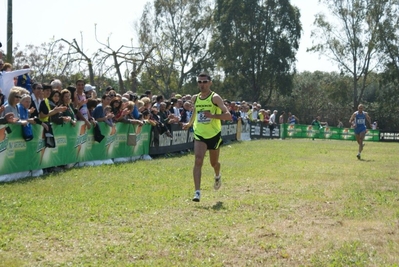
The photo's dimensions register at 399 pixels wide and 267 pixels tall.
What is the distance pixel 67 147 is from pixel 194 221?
707 centimetres

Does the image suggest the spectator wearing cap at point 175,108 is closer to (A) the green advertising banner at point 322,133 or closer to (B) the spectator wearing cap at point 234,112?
(B) the spectator wearing cap at point 234,112

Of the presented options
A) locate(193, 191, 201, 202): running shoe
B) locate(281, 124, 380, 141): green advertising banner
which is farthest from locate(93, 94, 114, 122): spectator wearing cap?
locate(281, 124, 380, 141): green advertising banner

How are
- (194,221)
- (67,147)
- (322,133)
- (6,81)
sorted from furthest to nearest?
(322,133)
(67,147)
(6,81)
(194,221)

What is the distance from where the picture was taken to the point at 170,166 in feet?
54.9

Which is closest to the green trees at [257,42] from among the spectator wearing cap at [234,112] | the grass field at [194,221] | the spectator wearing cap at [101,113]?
the spectator wearing cap at [234,112]

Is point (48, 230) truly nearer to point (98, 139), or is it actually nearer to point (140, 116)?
point (98, 139)

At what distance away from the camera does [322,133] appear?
4781cm

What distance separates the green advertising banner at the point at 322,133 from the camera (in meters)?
46.5

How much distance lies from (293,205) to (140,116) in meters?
9.96

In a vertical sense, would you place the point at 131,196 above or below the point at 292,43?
below

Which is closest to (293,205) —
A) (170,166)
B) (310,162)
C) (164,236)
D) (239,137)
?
(164,236)

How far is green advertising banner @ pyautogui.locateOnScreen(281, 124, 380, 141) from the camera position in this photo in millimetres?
46500

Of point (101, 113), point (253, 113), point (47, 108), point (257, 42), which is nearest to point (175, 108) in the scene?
point (101, 113)

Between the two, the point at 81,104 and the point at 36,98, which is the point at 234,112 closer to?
the point at 81,104
